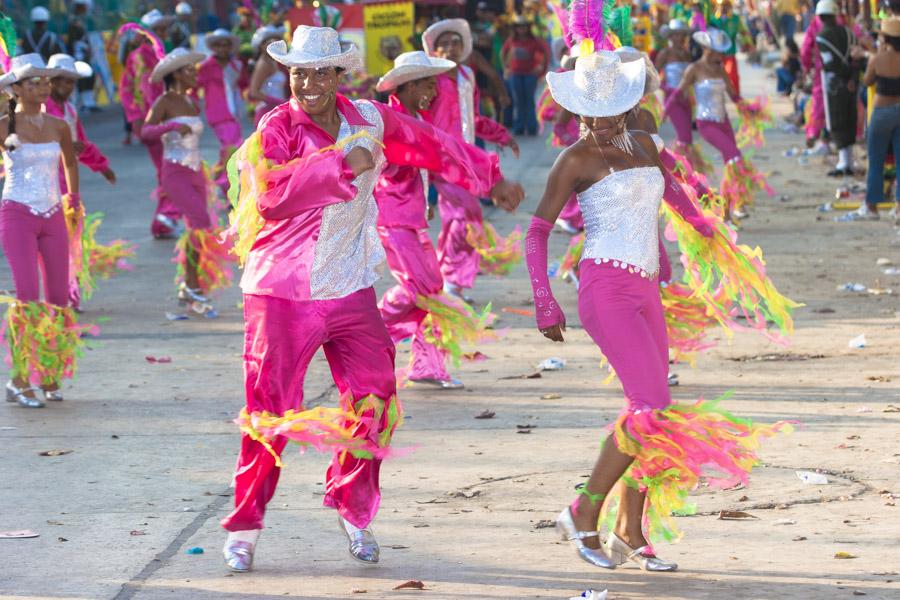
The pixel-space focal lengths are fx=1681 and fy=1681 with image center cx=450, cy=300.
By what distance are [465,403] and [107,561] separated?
3.32 m

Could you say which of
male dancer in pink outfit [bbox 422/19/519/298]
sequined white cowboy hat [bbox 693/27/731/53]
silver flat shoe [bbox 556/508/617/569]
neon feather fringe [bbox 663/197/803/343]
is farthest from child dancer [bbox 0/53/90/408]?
sequined white cowboy hat [bbox 693/27/731/53]

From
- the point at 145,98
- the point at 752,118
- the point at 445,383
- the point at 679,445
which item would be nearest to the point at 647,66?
the point at 445,383

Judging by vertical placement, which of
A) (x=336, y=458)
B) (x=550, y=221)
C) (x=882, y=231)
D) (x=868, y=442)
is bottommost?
(x=882, y=231)

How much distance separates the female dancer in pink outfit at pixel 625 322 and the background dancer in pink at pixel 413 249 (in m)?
3.20

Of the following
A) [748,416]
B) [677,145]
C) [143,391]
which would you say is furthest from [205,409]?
[677,145]

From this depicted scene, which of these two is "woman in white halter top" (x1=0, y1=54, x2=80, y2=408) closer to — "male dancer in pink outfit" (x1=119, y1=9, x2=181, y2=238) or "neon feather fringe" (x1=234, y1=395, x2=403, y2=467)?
"neon feather fringe" (x1=234, y1=395, x2=403, y2=467)

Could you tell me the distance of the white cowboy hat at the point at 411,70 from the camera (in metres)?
9.36

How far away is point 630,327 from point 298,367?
1.20m

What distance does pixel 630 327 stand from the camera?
19.4ft

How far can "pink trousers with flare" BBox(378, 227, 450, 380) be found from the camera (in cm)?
931

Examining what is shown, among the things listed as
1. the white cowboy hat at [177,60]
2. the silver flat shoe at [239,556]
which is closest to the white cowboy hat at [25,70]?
the white cowboy hat at [177,60]

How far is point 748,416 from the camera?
8.62m

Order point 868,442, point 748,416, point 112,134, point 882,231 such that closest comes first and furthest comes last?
point 868,442 < point 748,416 < point 882,231 < point 112,134

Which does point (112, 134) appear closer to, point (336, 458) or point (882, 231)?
point (882, 231)
